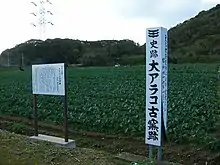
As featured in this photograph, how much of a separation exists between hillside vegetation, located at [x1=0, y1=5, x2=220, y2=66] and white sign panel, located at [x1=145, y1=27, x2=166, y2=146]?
1831 inches

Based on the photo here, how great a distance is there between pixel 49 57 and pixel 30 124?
1659 inches

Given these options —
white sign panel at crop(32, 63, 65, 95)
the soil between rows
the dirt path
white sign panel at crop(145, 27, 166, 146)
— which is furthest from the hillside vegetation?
white sign panel at crop(145, 27, 166, 146)

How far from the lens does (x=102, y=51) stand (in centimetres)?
5488

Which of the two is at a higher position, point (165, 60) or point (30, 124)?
point (165, 60)

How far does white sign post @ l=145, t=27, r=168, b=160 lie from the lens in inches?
175

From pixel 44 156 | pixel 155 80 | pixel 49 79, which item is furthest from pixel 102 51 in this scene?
pixel 155 80

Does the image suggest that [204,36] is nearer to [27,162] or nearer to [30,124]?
[30,124]

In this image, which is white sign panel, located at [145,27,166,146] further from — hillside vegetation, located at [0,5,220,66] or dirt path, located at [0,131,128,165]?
hillside vegetation, located at [0,5,220,66]

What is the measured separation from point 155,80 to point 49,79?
2.46 m

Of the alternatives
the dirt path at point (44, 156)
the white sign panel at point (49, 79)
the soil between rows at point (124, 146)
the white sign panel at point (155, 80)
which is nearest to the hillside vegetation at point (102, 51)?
the soil between rows at point (124, 146)

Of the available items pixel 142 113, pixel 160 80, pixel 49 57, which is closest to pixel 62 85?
pixel 160 80

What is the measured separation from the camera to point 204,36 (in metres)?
66.6

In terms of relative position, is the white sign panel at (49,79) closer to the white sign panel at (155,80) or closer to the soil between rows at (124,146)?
the soil between rows at (124,146)

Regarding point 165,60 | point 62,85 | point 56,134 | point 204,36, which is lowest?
point 56,134
